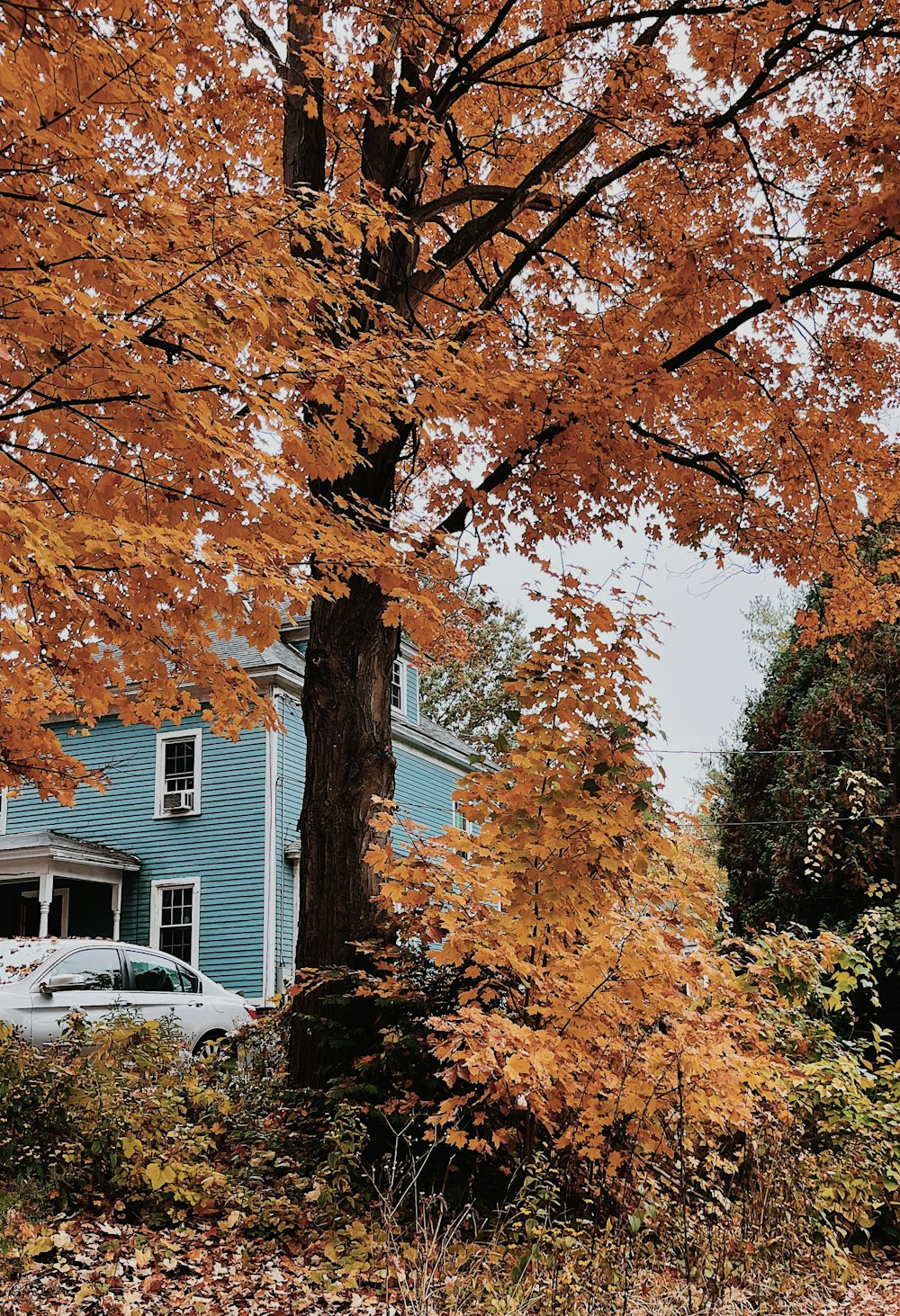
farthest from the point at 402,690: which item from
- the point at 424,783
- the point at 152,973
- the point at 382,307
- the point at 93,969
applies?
the point at 382,307

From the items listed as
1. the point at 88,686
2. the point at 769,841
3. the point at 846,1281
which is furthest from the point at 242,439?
the point at 769,841

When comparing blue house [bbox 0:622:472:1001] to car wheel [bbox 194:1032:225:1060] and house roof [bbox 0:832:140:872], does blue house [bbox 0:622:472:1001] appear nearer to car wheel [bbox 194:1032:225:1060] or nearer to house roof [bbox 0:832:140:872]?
house roof [bbox 0:832:140:872]

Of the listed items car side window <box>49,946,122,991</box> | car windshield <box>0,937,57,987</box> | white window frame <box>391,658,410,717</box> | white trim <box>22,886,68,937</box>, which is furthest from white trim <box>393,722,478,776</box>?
car windshield <box>0,937,57,987</box>

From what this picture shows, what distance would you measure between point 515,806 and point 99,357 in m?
2.69

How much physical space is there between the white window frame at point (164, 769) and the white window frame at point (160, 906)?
1.07m

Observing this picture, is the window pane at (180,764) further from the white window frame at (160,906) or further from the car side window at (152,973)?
the car side window at (152,973)

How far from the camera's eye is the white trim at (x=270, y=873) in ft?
55.1

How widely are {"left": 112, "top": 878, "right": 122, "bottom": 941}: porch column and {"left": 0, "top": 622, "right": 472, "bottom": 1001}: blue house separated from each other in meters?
0.04

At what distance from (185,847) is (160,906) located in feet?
3.48

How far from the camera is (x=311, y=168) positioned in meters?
8.02

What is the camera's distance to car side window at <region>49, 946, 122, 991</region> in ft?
31.2

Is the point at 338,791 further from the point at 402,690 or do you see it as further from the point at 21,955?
the point at 402,690

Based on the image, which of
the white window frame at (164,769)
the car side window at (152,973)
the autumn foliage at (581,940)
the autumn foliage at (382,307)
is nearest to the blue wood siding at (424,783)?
the white window frame at (164,769)

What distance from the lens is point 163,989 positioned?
11148 millimetres
